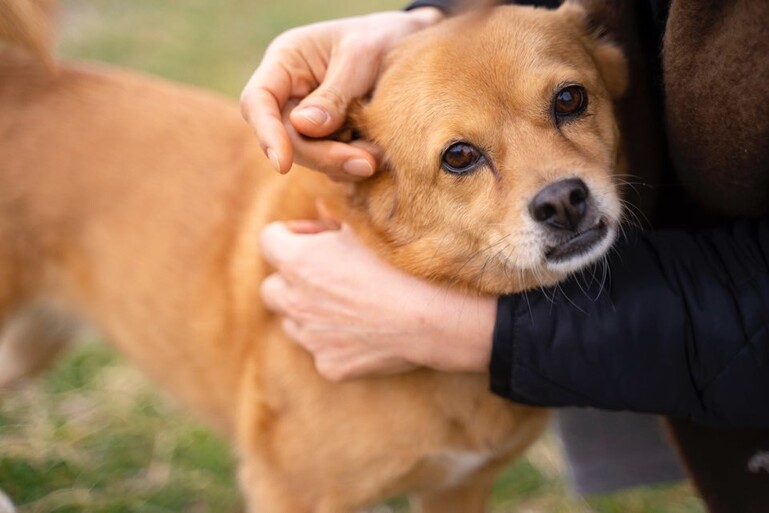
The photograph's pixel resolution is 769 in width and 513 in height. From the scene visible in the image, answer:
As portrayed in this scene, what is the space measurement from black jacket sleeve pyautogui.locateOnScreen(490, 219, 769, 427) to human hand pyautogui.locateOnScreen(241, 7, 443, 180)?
18.1 inches

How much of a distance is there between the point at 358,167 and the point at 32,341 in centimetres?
148

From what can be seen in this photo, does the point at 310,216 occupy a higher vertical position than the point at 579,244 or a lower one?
lower

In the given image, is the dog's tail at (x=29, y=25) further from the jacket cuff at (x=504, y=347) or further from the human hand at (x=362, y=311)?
the jacket cuff at (x=504, y=347)

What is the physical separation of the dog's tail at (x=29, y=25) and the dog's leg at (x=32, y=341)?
765 mm

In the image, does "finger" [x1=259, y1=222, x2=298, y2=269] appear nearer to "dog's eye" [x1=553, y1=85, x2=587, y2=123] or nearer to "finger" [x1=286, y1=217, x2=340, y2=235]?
"finger" [x1=286, y1=217, x2=340, y2=235]

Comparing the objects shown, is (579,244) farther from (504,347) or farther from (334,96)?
(334,96)

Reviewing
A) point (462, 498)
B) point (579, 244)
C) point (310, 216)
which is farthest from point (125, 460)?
point (579, 244)

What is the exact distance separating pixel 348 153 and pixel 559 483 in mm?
1613

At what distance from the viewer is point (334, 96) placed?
5.86 feet

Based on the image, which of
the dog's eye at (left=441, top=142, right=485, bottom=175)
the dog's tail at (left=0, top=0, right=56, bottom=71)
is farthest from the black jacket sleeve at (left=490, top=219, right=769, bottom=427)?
the dog's tail at (left=0, top=0, right=56, bottom=71)

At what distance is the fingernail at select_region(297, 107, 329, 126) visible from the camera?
5.53ft

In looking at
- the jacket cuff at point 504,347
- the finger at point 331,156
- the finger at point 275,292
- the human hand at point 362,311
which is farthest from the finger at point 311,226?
the jacket cuff at point 504,347

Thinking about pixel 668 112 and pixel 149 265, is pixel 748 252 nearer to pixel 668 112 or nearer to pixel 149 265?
pixel 668 112

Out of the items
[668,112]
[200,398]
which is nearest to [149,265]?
[200,398]
